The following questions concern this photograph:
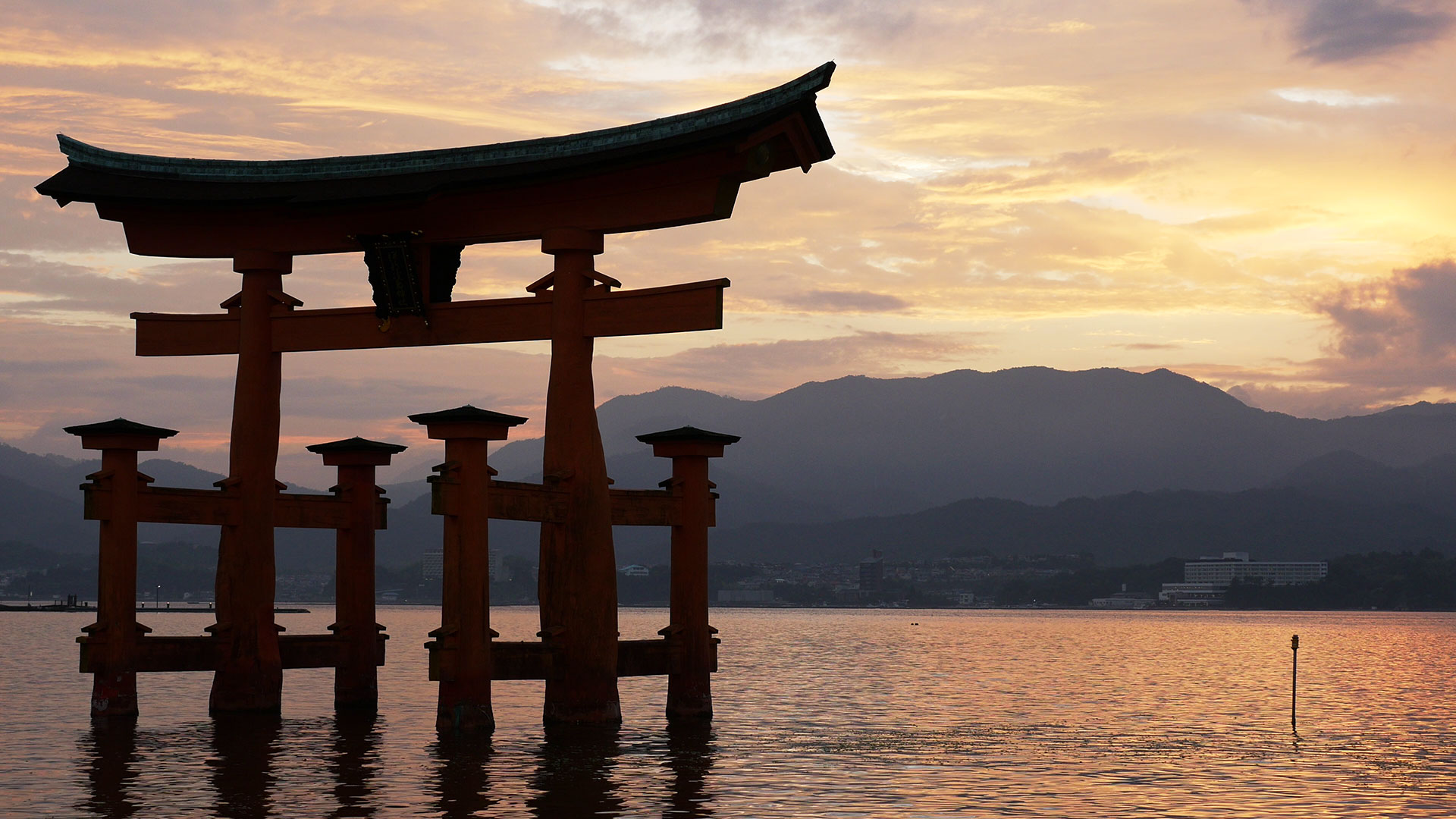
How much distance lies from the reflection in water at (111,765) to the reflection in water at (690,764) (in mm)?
6654

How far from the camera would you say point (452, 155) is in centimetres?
2595

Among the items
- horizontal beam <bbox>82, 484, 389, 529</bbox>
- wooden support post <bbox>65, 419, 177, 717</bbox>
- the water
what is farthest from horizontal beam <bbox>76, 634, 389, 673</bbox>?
horizontal beam <bbox>82, 484, 389, 529</bbox>

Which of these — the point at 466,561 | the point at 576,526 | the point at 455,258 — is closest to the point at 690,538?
the point at 576,526

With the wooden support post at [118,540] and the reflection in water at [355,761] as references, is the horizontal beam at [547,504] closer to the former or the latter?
the reflection in water at [355,761]

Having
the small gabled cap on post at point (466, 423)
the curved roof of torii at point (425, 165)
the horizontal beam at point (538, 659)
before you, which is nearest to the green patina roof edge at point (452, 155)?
the curved roof of torii at point (425, 165)

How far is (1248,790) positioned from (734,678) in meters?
35.5

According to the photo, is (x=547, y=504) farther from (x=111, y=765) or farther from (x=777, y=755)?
(x=111, y=765)

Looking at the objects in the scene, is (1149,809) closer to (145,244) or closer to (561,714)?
(561,714)

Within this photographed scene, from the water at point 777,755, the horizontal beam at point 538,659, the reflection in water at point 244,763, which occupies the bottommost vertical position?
the water at point 777,755

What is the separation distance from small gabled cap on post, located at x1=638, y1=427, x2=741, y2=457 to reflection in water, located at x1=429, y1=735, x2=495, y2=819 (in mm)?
6007

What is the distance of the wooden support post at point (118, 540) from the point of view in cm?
2459

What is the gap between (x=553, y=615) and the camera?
24406 millimetres

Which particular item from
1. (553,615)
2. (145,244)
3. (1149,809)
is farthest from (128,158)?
(1149,809)

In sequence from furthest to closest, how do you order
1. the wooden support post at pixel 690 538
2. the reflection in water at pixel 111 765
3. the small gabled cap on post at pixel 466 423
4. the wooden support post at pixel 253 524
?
the wooden support post at pixel 690 538 → the wooden support post at pixel 253 524 → the small gabled cap on post at pixel 466 423 → the reflection in water at pixel 111 765
